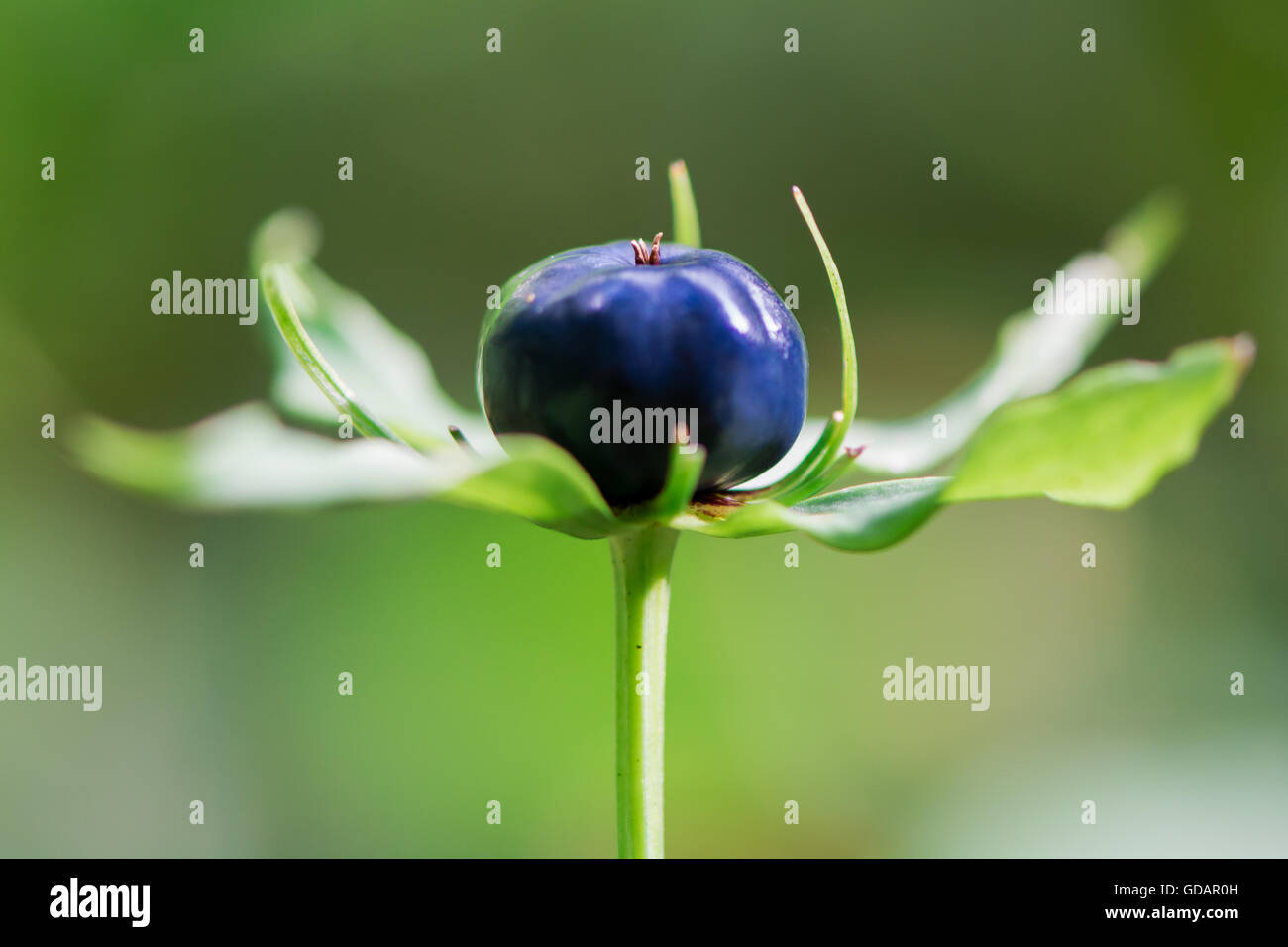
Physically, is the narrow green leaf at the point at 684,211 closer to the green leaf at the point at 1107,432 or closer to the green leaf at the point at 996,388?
the green leaf at the point at 996,388

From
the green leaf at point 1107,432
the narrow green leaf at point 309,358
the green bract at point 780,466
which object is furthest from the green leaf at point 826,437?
the narrow green leaf at point 309,358

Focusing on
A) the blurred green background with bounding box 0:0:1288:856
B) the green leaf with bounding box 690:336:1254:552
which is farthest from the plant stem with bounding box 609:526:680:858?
the blurred green background with bounding box 0:0:1288:856

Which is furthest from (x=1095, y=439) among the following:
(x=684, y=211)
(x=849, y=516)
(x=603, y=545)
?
(x=603, y=545)

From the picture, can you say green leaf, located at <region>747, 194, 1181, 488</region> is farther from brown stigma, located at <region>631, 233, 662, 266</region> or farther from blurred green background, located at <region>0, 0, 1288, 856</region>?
blurred green background, located at <region>0, 0, 1288, 856</region>

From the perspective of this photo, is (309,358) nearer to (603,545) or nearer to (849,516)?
(849,516)

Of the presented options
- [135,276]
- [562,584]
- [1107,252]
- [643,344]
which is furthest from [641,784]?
[135,276]

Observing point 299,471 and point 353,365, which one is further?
point 353,365
